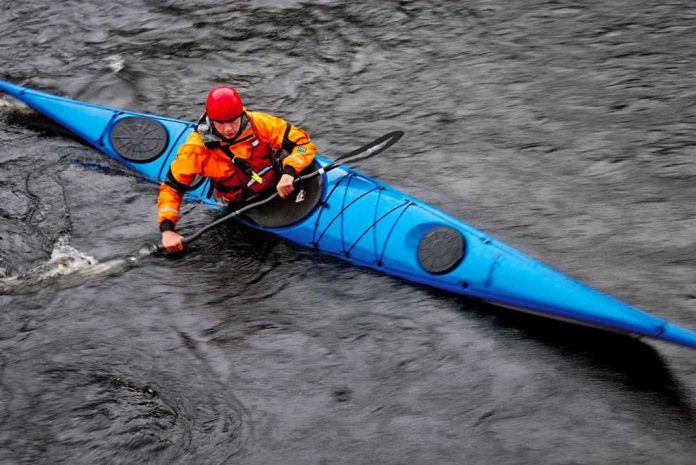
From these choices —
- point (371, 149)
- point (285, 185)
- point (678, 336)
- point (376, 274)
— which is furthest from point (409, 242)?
point (678, 336)

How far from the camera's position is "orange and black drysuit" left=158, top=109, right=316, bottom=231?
5.69 meters

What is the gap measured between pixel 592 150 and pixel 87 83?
5201 millimetres

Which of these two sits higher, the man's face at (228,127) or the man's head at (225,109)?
the man's head at (225,109)

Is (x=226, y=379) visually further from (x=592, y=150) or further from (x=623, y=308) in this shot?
(x=592, y=150)

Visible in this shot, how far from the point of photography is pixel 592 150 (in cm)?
699

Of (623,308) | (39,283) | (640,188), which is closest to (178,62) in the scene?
(39,283)

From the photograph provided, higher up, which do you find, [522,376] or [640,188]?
[640,188]

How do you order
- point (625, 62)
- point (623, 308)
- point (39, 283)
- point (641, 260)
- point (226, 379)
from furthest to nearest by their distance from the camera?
point (625, 62) < point (39, 283) < point (641, 260) < point (226, 379) < point (623, 308)

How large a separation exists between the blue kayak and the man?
1.32 feet

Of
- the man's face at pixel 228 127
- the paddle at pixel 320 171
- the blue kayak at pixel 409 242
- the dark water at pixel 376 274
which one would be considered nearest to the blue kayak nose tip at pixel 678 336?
the blue kayak at pixel 409 242

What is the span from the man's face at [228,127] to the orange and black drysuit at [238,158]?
0.08m

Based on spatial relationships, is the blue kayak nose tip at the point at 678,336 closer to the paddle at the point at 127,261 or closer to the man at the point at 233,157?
the paddle at the point at 127,261

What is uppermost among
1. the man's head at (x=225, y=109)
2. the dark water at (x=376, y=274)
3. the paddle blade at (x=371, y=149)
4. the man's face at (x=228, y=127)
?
the man's head at (x=225, y=109)

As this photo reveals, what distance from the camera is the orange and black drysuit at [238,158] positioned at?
569cm
